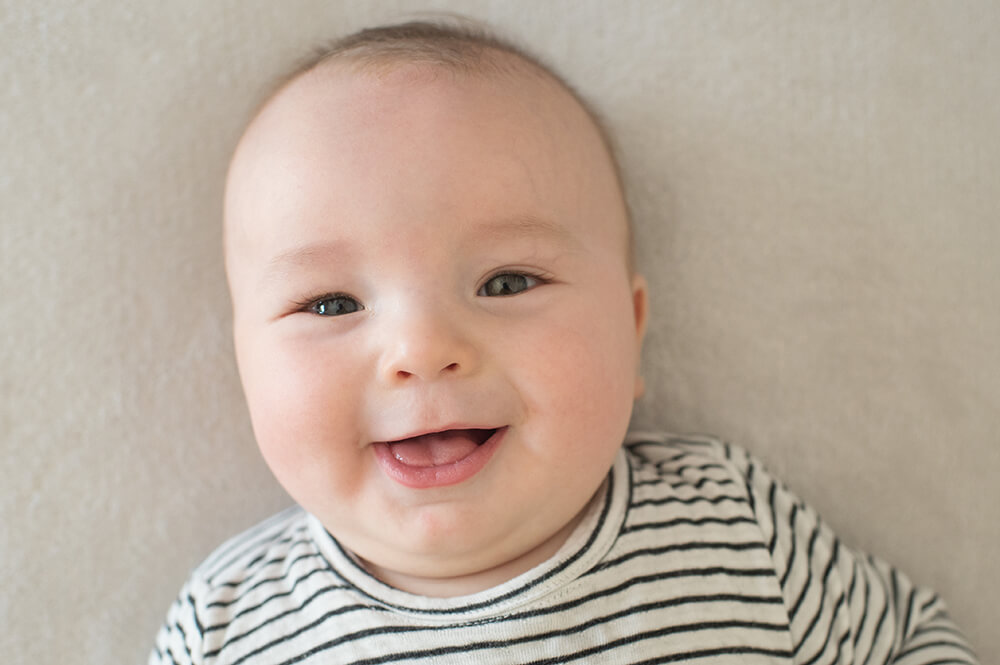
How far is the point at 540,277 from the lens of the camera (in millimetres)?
798

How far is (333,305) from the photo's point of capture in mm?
796

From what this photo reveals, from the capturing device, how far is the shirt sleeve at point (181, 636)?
0.87m

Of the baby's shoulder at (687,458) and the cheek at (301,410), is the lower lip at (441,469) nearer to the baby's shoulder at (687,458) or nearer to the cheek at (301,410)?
the cheek at (301,410)

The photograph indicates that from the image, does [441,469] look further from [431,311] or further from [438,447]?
→ [431,311]

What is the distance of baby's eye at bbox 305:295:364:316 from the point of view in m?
0.79

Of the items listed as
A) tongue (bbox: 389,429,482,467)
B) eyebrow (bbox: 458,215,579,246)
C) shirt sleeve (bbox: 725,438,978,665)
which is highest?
eyebrow (bbox: 458,215,579,246)

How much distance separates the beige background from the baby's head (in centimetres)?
21

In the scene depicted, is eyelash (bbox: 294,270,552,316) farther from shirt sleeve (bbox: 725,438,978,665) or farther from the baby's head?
shirt sleeve (bbox: 725,438,978,665)

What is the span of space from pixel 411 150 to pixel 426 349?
7.2 inches

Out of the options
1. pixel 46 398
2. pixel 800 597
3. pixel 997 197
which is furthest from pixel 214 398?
pixel 997 197

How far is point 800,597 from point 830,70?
0.60 metres

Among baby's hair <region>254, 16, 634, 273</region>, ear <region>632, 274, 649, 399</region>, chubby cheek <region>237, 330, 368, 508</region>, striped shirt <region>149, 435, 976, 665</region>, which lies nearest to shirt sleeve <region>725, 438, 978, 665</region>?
striped shirt <region>149, 435, 976, 665</region>

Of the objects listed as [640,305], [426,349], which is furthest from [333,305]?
[640,305]

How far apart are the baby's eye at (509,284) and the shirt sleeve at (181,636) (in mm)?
460
